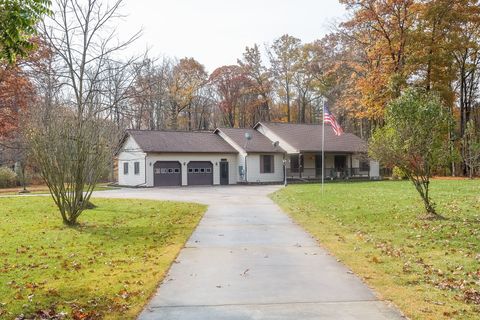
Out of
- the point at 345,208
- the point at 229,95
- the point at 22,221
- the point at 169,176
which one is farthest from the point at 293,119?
the point at 22,221

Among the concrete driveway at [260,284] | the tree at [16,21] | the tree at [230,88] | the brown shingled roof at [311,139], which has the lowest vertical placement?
the concrete driveway at [260,284]

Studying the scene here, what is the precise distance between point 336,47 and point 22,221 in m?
42.8

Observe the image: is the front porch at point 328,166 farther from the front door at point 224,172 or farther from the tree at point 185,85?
the tree at point 185,85

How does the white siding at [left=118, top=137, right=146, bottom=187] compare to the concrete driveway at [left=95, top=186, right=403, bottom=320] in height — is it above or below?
above

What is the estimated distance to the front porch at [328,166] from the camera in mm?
41094

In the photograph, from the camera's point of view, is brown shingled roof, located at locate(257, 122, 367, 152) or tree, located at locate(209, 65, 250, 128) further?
tree, located at locate(209, 65, 250, 128)

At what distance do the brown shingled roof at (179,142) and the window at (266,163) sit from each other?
251 centimetres

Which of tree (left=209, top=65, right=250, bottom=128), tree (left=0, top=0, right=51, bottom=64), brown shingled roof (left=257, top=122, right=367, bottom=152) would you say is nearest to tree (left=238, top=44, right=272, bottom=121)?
tree (left=209, top=65, right=250, bottom=128)

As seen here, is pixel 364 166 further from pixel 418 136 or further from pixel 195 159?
pixel 418 136

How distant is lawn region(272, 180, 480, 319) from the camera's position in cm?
585

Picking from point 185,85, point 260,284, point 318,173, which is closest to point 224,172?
point 318,173

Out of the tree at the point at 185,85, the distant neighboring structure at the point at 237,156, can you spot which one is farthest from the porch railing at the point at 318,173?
the tree at the point at 185,85

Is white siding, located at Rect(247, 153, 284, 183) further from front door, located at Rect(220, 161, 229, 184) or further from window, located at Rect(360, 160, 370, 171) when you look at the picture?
window, located at Rect(360, 160, 370, 171)

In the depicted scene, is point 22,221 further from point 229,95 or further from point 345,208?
point 229,95
